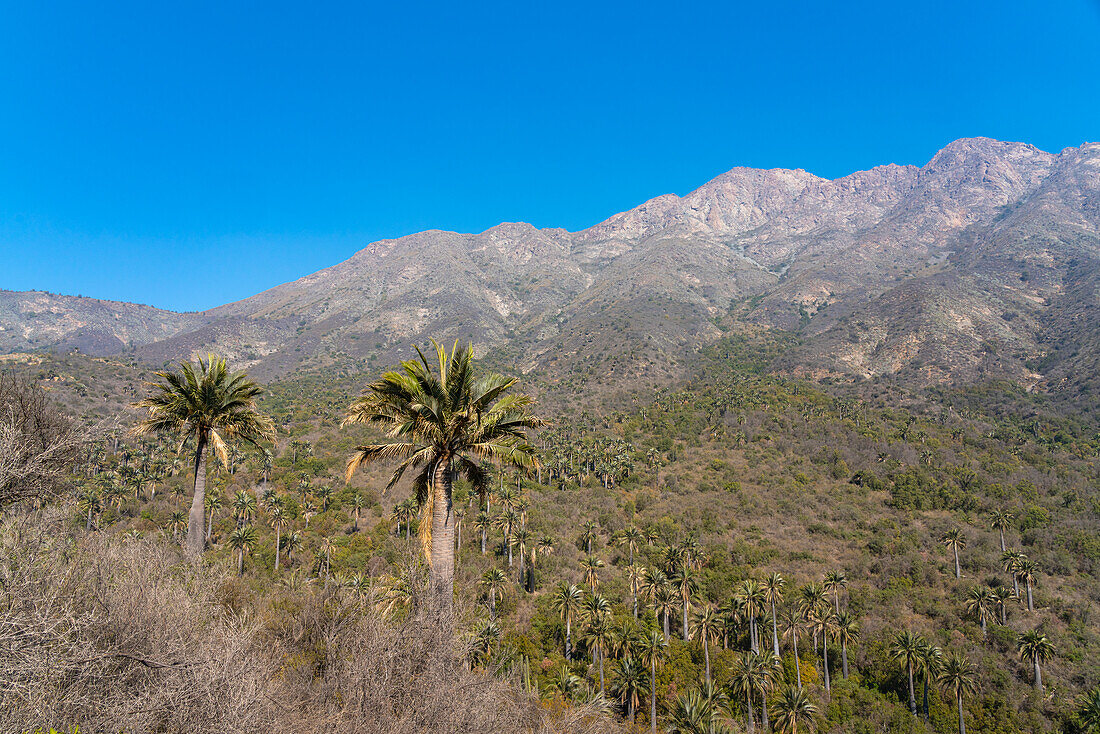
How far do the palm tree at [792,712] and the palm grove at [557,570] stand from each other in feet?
0.45

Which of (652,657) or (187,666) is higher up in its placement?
(187,666)

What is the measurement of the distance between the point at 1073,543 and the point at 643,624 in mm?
50514

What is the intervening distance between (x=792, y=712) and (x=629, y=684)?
32.0ft

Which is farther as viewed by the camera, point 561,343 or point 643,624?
point 561,343

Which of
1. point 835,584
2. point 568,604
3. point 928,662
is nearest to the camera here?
point 928,662

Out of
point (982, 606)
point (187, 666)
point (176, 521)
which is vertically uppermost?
point (187, 666)

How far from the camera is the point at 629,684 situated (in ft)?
98.5

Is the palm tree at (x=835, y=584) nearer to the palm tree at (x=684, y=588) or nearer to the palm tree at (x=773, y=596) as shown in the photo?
the palm tree at (x=773, y=596)

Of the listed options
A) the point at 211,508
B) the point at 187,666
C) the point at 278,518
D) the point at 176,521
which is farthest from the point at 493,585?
the point at 187,666

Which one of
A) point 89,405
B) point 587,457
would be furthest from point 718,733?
point 89,405

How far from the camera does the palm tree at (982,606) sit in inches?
1566

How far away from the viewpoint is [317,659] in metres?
8.07

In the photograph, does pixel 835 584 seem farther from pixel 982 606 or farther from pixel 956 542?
pixel 956 542

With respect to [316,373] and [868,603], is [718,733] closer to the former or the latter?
[868,603]
